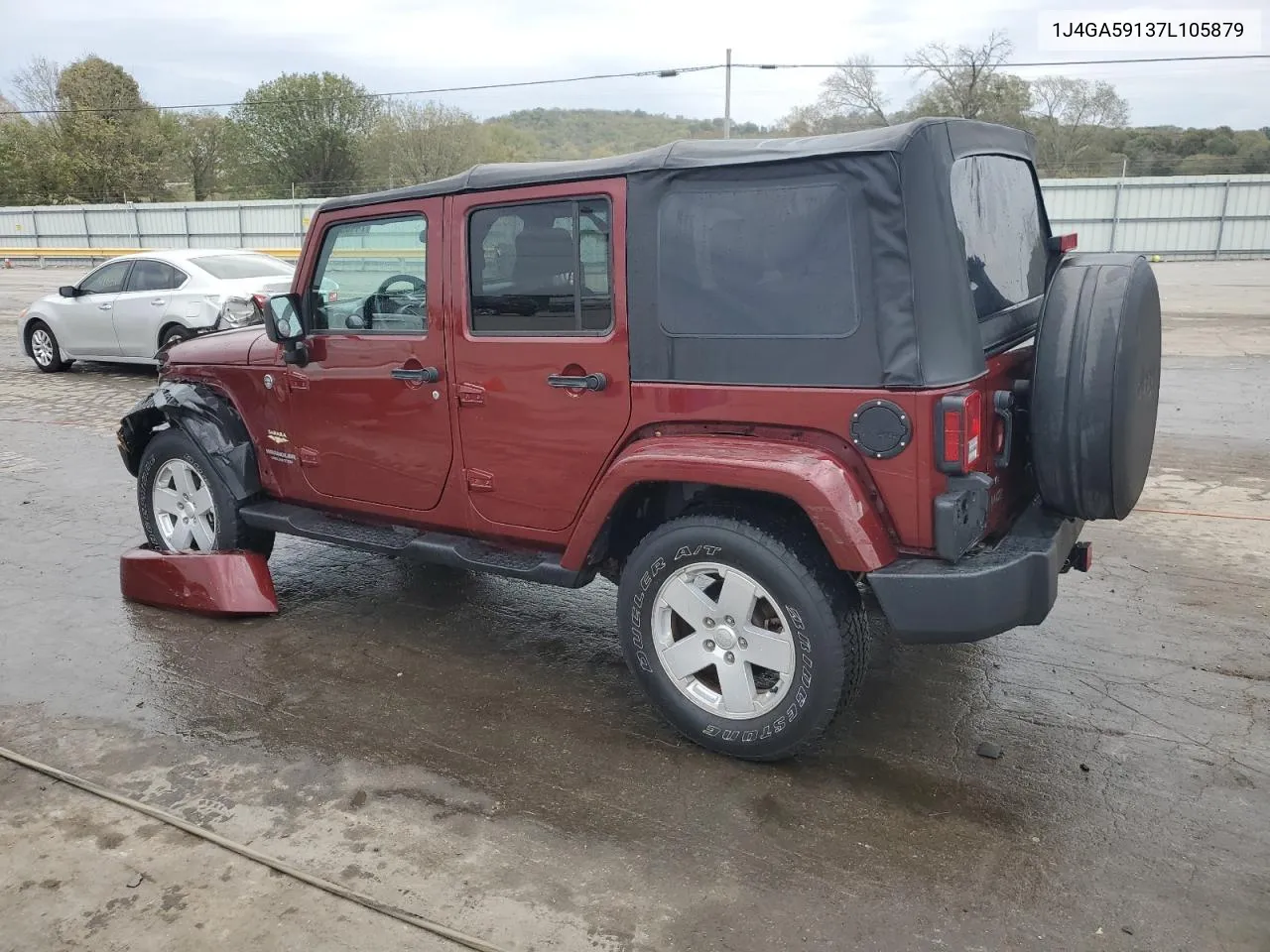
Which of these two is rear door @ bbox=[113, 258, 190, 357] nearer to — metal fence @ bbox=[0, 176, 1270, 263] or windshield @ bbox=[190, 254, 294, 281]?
windshield @ bbox=[190, 254, 294, 281]

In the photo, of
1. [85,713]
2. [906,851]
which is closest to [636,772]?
[906,851]

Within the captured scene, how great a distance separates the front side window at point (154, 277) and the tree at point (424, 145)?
1598 inches

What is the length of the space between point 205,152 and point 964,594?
6458cm

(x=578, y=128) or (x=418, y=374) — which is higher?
(x=578, y=128)

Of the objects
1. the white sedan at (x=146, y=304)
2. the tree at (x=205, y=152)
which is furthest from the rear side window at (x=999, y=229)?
the tree at (x=205, y=152)

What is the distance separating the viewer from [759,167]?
3.25 metres

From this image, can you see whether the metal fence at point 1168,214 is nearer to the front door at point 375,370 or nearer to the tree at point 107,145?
the front door at point 375,370

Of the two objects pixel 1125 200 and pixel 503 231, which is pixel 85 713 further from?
pixel 1125 200

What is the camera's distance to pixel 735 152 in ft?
10.9

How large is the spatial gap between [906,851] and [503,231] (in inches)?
104

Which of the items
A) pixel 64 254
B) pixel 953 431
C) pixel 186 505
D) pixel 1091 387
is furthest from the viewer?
pixel 64 254

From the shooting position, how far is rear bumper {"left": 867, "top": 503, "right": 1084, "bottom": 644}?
10.0 ft

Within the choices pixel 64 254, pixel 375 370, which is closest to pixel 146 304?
pixel 375 370

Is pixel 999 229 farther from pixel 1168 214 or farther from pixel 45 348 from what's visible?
pixel 1168 214
